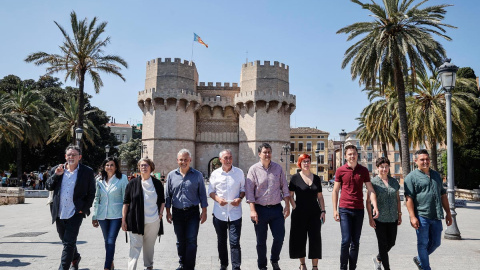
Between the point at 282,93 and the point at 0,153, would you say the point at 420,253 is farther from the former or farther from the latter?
the point at 0,153

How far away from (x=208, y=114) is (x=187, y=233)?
112ft

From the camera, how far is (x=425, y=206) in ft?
16.5

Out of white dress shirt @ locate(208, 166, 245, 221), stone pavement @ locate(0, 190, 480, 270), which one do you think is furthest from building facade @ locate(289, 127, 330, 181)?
white dress shirt @ locate(208, 166, 245, 221)

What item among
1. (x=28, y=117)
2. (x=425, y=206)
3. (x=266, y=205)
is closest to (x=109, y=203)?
(x=266, y=205)

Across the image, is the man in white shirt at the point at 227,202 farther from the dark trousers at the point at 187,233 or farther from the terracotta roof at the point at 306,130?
the terracotta roof at the point at 306,130

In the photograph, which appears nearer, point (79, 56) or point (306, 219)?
point (306, 219)

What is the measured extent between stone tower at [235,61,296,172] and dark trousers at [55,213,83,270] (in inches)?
1216

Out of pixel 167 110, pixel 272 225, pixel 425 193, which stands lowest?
pixel 272 225

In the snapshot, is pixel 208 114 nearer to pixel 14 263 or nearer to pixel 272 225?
pixel 14 263

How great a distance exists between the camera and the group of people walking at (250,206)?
197 inches

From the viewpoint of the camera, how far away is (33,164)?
37.5 metres

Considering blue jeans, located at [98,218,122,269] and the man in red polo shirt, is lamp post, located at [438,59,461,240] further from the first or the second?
blue jeans, located at [98,218,122,269]

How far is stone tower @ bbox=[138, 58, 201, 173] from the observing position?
35.2m

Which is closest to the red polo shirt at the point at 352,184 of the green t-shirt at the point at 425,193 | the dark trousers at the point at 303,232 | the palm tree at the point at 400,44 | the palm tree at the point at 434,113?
the dark trousers at the point at 303,232
